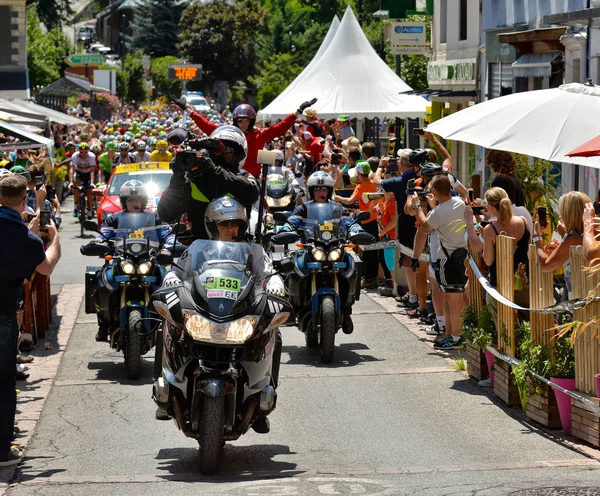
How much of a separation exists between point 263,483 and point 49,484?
1302 mm

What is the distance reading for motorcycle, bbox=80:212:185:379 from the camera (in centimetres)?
1186

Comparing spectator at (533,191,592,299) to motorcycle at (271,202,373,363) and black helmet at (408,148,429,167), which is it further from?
black helmet at (408,148,429,167)

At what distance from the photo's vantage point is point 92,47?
137 metres

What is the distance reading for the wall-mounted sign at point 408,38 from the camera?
30719 mm

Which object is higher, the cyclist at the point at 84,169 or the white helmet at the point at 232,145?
the white helmet at the point at 232,145

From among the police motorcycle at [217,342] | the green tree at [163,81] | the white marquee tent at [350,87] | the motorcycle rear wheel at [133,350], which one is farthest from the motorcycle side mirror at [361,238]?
the green tree at [163,81]

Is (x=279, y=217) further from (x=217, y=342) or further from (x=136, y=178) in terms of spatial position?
(x=136, y=178)

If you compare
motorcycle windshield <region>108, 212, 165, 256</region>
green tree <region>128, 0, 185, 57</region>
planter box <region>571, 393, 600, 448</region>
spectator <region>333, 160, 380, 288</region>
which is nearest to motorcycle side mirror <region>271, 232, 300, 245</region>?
planter box <region>571, 393, 600, 448</region>

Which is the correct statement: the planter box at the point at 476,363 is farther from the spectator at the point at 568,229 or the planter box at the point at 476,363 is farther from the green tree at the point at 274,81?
the green tree at the point at 274,81

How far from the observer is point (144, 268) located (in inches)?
479

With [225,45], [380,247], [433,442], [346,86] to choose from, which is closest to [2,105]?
[380,247]

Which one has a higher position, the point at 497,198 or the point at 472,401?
the point at 497,198

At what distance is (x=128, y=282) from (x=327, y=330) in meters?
1.88

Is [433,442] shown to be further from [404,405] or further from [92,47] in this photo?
[92,47]
